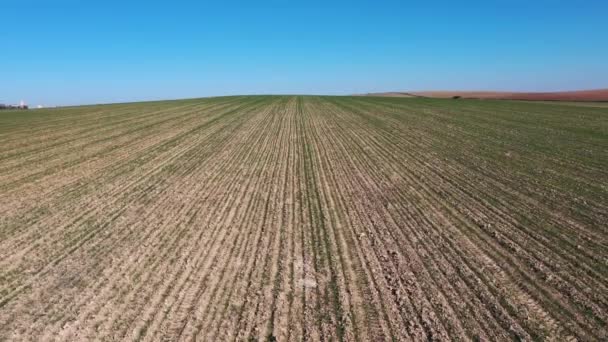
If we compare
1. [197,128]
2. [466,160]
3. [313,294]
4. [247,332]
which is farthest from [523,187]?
[197,128]

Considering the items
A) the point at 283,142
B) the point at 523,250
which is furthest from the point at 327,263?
the point at 283,142

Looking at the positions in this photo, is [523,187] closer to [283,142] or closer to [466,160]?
[466,160]

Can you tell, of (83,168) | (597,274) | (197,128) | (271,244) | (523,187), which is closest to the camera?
(597,274)

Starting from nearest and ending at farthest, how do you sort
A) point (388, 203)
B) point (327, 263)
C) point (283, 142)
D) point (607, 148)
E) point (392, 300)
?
point (392, 300) → point (327, 263) → point (388, 203) → point (607, 148) → point (283, 142)

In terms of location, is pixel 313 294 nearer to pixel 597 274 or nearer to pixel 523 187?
pixel 597 274

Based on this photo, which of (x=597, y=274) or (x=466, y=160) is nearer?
(x=597, y=274)

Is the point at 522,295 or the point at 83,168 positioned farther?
the point at 83,168
